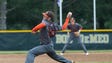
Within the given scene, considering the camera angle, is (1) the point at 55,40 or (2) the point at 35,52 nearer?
(2) the point at 35,52

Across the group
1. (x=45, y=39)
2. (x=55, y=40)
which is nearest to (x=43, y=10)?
(x=55, y=40)

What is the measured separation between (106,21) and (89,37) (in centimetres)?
2175

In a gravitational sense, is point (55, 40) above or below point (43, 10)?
below

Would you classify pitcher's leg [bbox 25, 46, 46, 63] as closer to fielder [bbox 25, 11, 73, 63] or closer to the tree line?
fielder [bbox 25, 11, 73, 63]

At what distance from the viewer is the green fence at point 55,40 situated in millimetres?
29016

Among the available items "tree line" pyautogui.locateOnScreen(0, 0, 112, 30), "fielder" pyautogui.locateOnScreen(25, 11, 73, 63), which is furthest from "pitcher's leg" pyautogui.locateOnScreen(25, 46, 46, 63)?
"tree line" pyautogui.locateOnScreen(0, 0, 112, 30)

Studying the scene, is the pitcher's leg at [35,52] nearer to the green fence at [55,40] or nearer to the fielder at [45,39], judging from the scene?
the fielder at [45,39]

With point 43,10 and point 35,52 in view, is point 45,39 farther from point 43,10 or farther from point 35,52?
point 43,10

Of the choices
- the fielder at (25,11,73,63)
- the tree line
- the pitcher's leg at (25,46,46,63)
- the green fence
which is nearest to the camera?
the fielder at (25,11,73,63)

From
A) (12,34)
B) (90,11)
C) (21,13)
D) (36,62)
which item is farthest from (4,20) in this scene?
(36,62)

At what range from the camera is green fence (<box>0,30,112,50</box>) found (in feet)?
95.2

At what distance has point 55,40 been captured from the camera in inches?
1152

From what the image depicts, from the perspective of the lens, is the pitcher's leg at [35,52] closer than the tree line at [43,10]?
Yes

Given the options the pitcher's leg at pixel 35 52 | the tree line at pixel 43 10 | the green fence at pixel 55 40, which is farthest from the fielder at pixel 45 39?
the tree line at pixel 43 10
